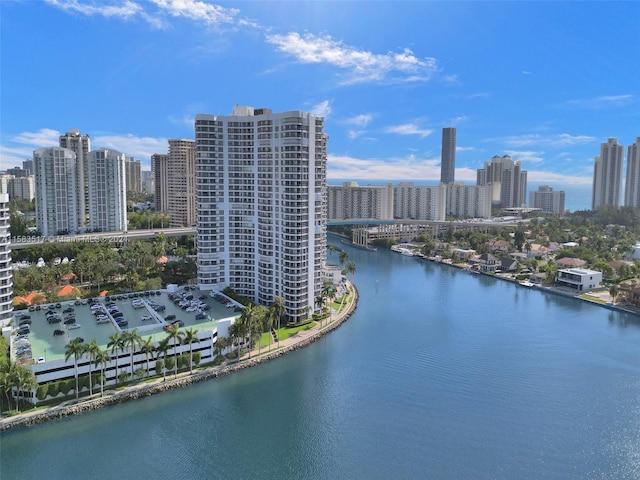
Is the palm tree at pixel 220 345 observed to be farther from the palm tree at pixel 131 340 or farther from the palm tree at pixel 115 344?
the palm tree at pixel 115 344

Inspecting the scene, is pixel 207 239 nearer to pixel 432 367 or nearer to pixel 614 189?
pixel 432 367

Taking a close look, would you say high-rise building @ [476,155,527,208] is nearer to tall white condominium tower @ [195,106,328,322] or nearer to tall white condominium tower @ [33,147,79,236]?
tall white condominium tower @ [33,147,79,236]

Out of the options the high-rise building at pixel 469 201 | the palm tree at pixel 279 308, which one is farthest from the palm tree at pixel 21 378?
the high-rise building at pixel 469 201

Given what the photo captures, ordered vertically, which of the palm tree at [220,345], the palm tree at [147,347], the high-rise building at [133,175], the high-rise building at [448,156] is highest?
the high-rise building at [448,156]

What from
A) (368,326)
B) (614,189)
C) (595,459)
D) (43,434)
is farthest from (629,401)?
(614,189)

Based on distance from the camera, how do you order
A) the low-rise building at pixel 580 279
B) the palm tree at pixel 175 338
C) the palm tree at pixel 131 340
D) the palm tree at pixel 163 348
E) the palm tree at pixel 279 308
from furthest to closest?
1. the low-rise building at pixel 580 279
2. the palm tree at pixel 279 308
3. the palm tree at pixel 175 338
4. the palm tree at pixel 163 348
5. the palm tree at pixel 131 340

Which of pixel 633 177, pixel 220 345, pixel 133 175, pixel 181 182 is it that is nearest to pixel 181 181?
pixel 181 182

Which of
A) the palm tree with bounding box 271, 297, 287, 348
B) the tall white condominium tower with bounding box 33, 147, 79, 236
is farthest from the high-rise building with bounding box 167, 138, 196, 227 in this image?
the palm tree with bounding box 271, 297, 287, 348
